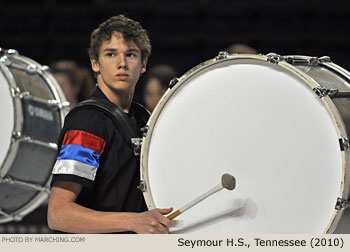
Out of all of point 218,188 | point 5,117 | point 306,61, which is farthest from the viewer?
point 5,117

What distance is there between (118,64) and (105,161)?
369 millimetres

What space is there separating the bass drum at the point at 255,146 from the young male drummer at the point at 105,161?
0.12m

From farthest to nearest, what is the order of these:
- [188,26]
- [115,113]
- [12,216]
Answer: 1. [188,26]
2. [12,216]
3. [115,113]

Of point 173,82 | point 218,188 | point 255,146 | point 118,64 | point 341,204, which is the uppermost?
point 118,64

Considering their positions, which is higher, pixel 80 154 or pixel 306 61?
pixel 306 61

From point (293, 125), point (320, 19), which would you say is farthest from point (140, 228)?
point (320, 19)

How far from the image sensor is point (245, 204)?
2.36 metres

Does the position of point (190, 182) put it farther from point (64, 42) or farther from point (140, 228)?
point (64, 42)

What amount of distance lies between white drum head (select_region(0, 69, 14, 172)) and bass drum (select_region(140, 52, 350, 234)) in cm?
117

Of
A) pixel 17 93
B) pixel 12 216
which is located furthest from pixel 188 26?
pixel 12 216

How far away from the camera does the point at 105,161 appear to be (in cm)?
258

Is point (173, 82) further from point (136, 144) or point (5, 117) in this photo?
point (5, 117)

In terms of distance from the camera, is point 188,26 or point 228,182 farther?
point 188,26

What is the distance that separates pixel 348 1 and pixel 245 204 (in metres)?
3.47
